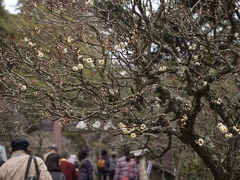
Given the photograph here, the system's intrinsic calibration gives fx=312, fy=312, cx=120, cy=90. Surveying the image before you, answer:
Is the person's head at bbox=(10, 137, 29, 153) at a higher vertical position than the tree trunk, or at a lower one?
higher

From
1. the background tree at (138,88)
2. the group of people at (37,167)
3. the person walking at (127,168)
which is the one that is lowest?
the person walking at (127,168)

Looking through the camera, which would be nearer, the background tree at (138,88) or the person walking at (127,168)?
the background tree at (138,88)

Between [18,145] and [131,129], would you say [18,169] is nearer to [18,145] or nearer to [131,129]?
[18,145]

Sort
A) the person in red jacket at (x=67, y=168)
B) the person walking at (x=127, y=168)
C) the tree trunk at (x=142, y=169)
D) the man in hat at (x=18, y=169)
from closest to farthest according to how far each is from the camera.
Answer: the man in hat at (x=18, y=169)
the tree trunk at (x=142, y=169)
the person in red jacket at (x=67, y=168)
the person walking at (x=127, y=168)

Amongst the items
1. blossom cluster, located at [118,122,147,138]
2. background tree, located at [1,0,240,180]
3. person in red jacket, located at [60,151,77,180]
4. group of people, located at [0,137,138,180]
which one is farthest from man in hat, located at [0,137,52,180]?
person in red jacket, located at [60,151,77,180]

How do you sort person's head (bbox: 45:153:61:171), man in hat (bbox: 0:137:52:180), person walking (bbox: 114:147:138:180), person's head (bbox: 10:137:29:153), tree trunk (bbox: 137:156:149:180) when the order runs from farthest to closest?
person walking (bbox: 114:147:138:180) < tree trunk (bbox: 137:156:149:180) < person's head (bbox: 45:153:61:171) < person's head (bbox: 10:137:29:153) < man in hat (bbox: 0:137:52:180)

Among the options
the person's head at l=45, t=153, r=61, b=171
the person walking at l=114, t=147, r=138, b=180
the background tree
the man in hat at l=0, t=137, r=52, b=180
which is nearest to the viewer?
the man in hat at l=0, t=137, r=52, b=180

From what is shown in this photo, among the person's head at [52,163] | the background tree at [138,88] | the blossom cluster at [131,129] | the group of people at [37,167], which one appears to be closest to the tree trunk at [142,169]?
the group of people at [37,167]

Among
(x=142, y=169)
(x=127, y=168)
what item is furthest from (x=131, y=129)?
(x=127, y=168)

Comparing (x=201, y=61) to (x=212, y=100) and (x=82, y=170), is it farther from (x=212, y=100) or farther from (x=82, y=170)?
(x=82, y=170)

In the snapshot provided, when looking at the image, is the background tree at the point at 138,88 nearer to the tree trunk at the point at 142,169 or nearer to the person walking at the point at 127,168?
the tree trunk at the point at 142,169

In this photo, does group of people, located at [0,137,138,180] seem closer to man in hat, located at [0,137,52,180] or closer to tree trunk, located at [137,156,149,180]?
man in hat, located at [0,137,52,180]

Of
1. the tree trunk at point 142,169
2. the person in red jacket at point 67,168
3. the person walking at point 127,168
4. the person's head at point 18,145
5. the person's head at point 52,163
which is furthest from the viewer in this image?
the person walking at point 127,168

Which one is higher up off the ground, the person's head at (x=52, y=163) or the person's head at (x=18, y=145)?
the person's head at (x=18, y=145)
